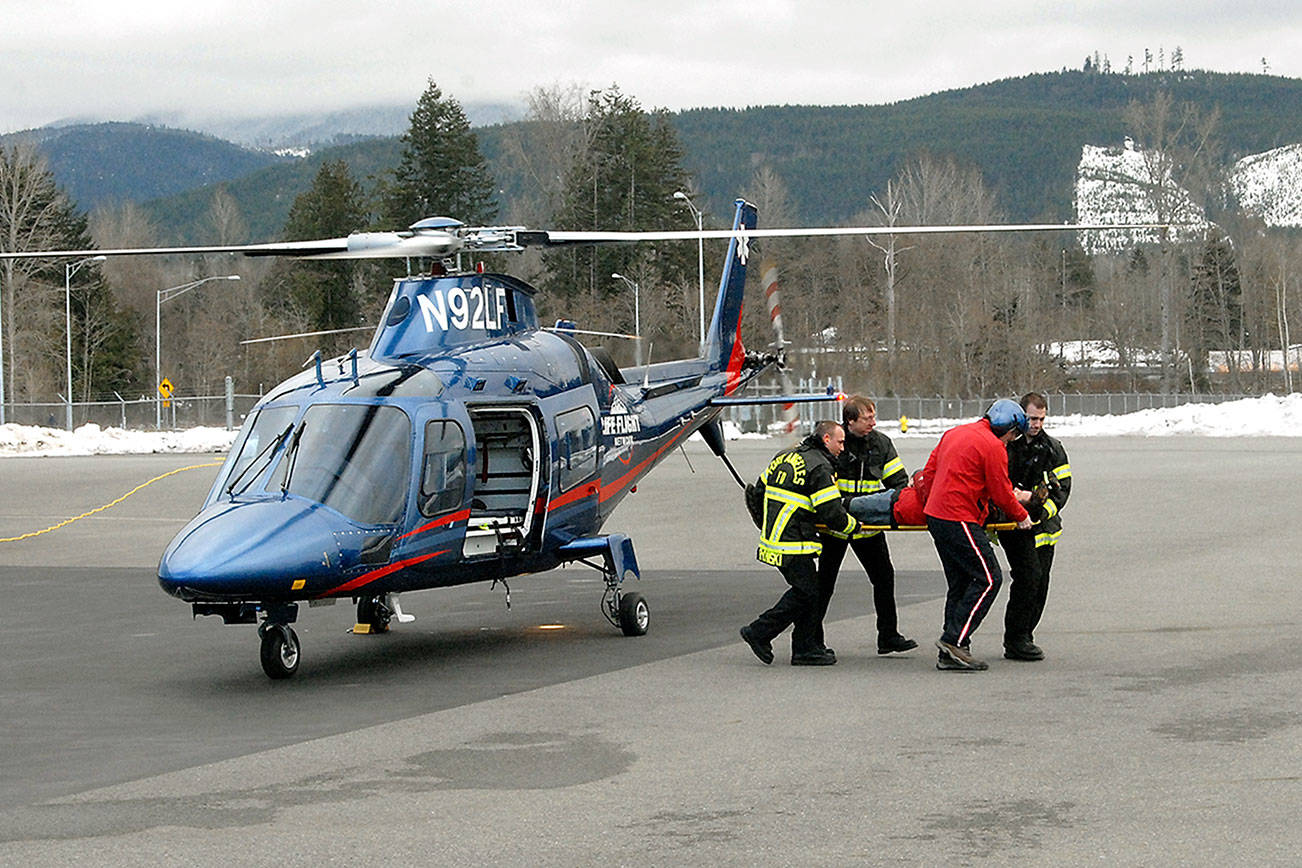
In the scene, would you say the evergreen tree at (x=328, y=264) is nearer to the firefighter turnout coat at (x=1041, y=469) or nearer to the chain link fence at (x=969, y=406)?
the chain link fence at (x=969, y=406)

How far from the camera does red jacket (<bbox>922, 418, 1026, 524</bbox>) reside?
11.2 meters

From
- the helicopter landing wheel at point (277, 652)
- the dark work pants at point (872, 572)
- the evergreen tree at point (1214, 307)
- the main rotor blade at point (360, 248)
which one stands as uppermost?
the evergreen tree at point (1214, 307)

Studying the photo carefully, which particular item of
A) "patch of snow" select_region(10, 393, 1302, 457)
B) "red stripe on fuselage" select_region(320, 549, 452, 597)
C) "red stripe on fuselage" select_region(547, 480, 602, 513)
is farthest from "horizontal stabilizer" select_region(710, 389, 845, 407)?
"patch of snow" select_region(10, 393, 1302, 457)

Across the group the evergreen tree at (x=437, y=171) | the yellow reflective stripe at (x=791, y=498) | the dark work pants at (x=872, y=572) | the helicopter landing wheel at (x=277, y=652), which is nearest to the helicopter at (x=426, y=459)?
the helicopter landing wheel at (x=277, y=652)

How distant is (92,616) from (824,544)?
7.72 m

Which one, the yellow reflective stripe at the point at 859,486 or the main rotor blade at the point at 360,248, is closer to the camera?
the yellow reflective stripe at the point at 859,486

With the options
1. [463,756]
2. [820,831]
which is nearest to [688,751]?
[463,756]

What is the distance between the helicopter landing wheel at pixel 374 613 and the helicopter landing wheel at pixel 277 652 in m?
2.39

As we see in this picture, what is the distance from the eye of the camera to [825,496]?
37.7ft

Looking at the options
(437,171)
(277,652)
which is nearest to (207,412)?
(437,171)

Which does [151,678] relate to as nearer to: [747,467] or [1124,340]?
[747,467]

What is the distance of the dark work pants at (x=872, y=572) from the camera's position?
1183 cm

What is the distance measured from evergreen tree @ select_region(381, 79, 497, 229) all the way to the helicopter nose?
66384 mm

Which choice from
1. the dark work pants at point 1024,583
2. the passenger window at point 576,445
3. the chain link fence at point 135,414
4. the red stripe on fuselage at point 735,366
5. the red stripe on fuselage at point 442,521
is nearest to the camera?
the dark work pants at point 1024,583
